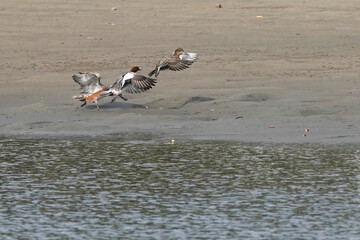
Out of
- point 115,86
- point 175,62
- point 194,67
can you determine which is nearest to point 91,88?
point 115,86

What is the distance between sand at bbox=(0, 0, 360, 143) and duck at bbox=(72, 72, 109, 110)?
0.24 m

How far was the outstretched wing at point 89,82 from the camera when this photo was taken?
58.1 ft

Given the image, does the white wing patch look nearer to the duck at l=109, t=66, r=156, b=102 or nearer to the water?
the duck at l=109, t=66, r=156, b=102

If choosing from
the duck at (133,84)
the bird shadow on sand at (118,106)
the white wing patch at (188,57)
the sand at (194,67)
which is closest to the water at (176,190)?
the sand at (194,67)

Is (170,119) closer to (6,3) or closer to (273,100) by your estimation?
(273,100)

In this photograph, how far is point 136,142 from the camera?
15141mm

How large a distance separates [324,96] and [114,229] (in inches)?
346

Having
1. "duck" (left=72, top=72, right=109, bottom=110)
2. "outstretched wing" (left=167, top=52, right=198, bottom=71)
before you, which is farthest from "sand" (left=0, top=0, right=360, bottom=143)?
"outstretched wing" (left=167, top=52, right=198, bottom=71)

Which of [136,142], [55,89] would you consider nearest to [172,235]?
[136,142]

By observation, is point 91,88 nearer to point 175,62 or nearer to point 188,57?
point 175,62

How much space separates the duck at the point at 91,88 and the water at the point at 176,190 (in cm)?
223

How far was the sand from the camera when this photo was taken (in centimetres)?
1638

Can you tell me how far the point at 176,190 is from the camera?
462 inches

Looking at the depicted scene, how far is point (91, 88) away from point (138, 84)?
2.75ft
